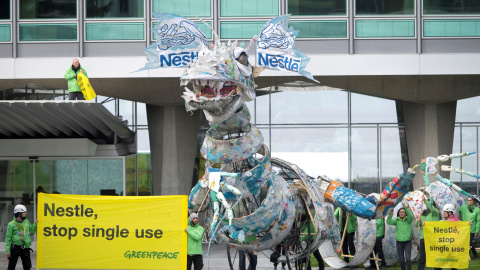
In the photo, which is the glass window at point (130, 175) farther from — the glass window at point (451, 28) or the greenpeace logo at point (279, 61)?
the greenpeace logo at point (279, 61)

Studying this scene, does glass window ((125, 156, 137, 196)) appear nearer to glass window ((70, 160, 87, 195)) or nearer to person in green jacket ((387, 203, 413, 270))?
glass window ((70, 160, 87, 195))

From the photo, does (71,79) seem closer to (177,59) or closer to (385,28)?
(385,28)

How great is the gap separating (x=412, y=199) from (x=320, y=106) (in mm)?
9563

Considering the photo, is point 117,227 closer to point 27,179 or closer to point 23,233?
point 23,233

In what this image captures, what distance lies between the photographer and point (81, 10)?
75.4 feet

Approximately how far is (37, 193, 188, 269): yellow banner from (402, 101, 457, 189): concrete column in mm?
12369

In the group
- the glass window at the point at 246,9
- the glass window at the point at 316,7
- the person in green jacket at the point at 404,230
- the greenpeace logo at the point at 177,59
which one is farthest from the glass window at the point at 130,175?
the greenpeace logo at the point at 177,59

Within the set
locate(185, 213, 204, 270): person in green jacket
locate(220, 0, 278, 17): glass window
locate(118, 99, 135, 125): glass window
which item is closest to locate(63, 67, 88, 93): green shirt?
locate(220, 0, 278, 17): glass window

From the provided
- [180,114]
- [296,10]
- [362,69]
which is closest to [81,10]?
[180,114]

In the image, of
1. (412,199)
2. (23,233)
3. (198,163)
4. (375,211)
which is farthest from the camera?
(198,163)

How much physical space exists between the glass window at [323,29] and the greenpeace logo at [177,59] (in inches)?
518

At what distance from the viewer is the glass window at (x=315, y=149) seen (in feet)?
90.0

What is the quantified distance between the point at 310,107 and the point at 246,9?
18.7 feet

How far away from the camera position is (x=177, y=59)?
33.0 ft
